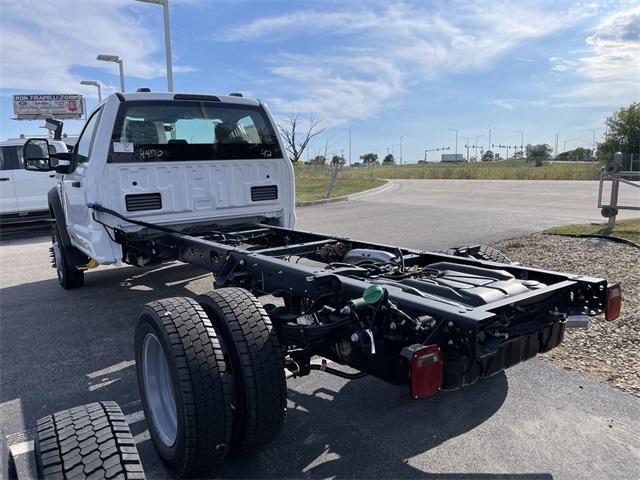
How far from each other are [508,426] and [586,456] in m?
0.45

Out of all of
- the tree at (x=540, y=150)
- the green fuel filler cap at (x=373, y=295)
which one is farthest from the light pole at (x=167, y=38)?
the tree at (x=540, y=150)

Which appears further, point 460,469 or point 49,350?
point 49,350

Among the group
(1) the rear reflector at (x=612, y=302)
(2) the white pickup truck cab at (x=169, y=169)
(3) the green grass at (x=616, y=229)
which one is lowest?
(3) the green grass at (x=616, y=229)

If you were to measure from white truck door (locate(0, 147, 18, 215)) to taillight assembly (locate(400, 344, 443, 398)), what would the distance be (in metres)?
12.4

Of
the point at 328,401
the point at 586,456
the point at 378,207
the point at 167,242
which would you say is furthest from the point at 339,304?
the point at 378,207

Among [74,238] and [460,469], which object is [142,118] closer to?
[74,238]

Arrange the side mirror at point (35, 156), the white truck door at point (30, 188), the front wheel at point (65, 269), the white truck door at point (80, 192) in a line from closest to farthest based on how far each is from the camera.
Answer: the white truck door at point (80, 192) < the side mirror at point (35, 156) < the front wheel at point (65, 269) < the white truck door at point (30, 188)

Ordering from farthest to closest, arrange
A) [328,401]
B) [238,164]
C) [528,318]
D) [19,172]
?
1. [19,172]
2. [238,164]
3. [328,401]
4. [528,318]

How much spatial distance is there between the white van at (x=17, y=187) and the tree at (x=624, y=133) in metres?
48.2

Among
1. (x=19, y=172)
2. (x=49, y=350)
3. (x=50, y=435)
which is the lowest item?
(x=49, y=350)

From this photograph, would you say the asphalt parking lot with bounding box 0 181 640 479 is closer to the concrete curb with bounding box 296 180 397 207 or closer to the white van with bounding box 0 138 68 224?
the white van with bounding box 0 138 68 224

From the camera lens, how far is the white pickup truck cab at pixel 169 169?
5152 millimetres

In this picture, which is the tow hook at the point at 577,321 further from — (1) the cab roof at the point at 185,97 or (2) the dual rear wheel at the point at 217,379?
(1) the cab roof at the point at 185,97

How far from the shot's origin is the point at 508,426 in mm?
3139
